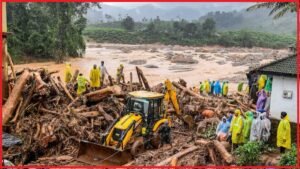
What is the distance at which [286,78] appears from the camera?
14.9m

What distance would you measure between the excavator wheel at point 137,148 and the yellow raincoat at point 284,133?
13.2 ft

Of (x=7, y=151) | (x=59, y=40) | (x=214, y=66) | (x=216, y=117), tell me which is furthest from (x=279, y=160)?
(x=214, y=66)

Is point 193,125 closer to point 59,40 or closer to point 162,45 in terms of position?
point 59,40

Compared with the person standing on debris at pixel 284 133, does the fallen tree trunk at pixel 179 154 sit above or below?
below

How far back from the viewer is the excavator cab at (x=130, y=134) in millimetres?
12784

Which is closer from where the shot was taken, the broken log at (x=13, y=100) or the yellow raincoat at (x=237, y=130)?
the yellow raincoat at (x=237, y=130)

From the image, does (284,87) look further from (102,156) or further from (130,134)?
(102,156)

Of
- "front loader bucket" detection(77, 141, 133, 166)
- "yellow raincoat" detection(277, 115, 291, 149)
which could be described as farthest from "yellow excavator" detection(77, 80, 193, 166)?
"yellow raincoat" detection(277, 115, 291, 149)

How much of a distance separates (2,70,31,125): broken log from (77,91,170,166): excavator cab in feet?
12.2

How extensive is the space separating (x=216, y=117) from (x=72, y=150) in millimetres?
5893

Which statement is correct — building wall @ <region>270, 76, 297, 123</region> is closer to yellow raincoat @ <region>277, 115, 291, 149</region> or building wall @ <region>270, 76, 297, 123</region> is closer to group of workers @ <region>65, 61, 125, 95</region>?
yellow raincoat @ <region>277, 115, 291, 149</region>

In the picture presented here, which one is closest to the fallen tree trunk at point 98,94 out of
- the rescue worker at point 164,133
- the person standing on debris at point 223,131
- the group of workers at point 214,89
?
the rescue worker at point 164,133

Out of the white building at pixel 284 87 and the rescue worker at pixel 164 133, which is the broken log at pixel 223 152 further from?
the white building at pixel 284 87

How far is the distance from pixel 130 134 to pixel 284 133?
4385mm
